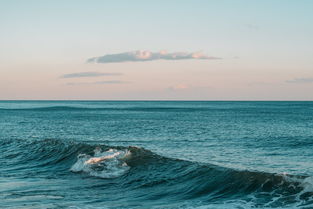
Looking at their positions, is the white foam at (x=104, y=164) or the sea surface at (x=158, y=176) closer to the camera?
the sea surface at (x=158, y=176)

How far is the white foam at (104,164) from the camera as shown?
23492 mm

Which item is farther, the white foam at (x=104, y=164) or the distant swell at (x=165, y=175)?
the white foam at (x=104, y=164)

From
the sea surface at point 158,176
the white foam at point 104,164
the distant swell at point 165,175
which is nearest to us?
the sea surface at point 158,176

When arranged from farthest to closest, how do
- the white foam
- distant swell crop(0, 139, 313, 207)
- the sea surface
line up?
1. the white foam
2. distant swell crop(0, 139, 313, 207)
3. the sea surface

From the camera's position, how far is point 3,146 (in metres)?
36.7

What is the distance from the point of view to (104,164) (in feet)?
82.8

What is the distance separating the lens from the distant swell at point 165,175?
1738 cm

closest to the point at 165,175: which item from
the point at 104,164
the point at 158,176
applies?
the point at 158,176

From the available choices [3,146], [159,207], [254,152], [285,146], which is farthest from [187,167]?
[3,146]

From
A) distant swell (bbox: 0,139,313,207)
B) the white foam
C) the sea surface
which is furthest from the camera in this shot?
the white foam

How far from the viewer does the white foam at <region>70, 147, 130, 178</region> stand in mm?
23492

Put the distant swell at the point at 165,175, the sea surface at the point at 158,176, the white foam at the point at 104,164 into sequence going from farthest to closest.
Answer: the white foam at the point at 104,164, the distant swell at the point at 165,175, the sea surface at the point at 158,176

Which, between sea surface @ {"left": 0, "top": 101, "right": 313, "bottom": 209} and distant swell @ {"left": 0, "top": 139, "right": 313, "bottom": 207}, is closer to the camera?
sea surface @ {"left": 0, "top": 101, "right": 313, "bottom": 209}

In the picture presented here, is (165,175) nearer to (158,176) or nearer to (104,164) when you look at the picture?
(158,176)
